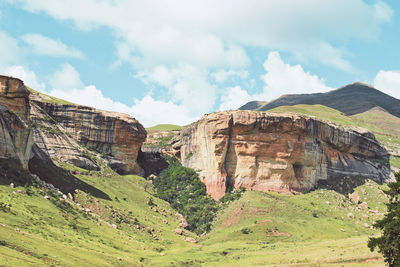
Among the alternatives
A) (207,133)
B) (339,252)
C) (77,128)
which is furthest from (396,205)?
(77,128)

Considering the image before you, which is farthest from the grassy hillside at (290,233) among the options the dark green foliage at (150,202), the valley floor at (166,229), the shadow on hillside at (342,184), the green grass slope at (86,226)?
the dark green foliage at (150,202)

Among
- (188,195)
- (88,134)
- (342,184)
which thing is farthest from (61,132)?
(342,184)

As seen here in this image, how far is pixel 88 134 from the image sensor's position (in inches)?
4382

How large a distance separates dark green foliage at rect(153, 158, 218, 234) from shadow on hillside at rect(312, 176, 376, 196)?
110 ft

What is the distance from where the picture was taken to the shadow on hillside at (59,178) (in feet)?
251

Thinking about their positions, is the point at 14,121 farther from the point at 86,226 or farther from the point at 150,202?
the point at 150,202

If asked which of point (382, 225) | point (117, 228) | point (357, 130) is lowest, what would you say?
point (117, 228)

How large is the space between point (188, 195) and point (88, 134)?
33843 millimetres

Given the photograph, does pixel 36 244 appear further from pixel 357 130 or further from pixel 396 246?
pixel 357 130

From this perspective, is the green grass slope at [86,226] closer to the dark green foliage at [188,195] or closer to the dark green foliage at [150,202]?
the dark green foliage at [150,202]

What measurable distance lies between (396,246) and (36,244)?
1522 inches

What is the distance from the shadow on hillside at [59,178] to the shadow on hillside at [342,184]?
6217 cm

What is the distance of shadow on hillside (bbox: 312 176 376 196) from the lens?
11238 cm

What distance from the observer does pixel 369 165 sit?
129m
